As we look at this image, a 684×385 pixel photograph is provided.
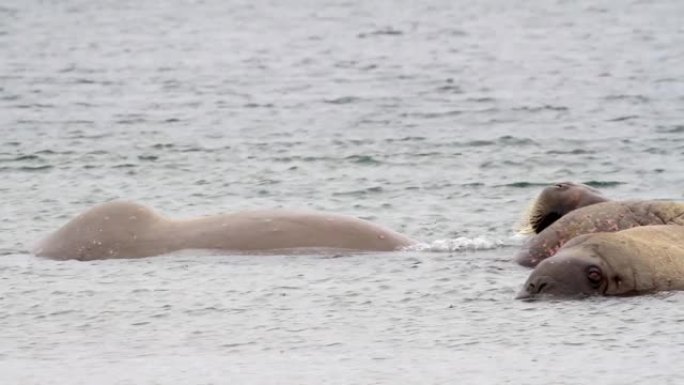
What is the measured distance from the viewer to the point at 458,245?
14.6 m

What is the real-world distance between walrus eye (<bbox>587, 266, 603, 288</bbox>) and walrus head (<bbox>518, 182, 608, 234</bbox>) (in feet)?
6.93

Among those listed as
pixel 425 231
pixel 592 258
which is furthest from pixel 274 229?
pixel 592 258

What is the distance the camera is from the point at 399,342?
11.2 meters

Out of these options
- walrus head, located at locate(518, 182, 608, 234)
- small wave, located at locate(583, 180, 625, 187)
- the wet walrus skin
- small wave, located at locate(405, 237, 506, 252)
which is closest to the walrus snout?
the wet walrus skin

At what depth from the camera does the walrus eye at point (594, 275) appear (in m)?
12.0

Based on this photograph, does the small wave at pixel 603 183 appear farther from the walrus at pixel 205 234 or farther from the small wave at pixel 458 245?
the walrus at pixel 205 234

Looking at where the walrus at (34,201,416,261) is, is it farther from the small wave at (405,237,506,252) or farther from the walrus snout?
the walrus snout

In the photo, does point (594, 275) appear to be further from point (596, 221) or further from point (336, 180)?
point (336, 180)

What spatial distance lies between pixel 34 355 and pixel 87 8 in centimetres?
4118

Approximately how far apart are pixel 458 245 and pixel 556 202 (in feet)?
2.83

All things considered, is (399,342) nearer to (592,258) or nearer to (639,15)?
(592,258)

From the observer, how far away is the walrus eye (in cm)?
1204

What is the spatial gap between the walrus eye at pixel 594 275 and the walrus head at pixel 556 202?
2.11m

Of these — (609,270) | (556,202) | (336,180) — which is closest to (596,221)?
(556,202)
